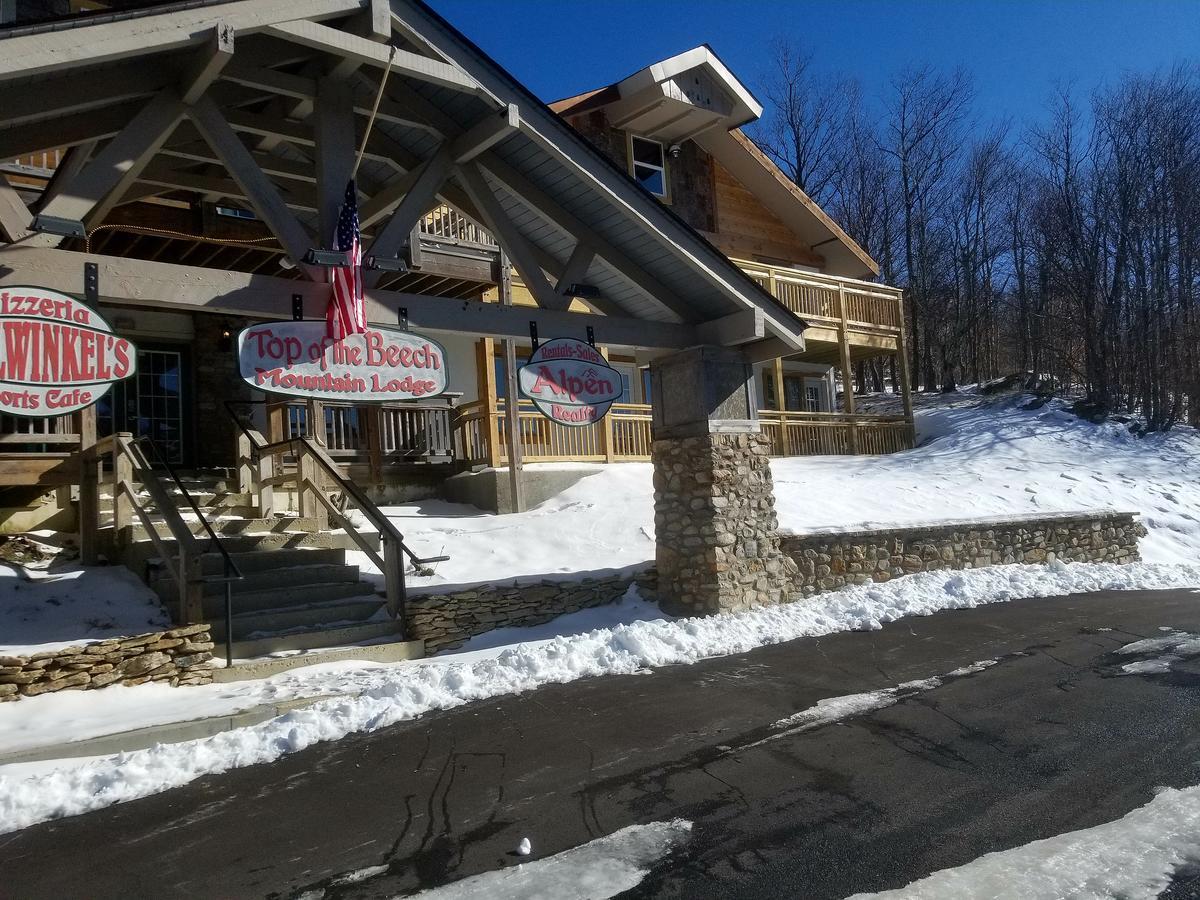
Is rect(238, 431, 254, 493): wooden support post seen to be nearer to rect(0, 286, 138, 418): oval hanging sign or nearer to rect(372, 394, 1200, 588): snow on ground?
rect(372, 394, 1200, 588): snow on ground

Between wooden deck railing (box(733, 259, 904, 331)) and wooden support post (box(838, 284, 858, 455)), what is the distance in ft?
0.08

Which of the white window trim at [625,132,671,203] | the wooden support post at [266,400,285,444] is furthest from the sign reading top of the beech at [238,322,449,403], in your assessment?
the white window trim at [625,132,671,203]

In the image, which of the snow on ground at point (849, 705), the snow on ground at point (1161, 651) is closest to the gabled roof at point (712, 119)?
the snow on ground at point (1161, 651)

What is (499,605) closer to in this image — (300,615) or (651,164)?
(300,615)

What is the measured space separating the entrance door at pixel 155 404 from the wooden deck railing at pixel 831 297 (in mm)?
11911

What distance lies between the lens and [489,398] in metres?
14.8

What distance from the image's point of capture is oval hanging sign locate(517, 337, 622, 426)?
27.6ft

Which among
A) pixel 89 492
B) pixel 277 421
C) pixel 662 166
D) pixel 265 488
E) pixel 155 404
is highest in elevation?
pixel 662 166

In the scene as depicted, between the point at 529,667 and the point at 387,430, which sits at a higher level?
the point at 387,430

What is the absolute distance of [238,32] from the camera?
6.68 metres

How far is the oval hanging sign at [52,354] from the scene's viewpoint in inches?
232

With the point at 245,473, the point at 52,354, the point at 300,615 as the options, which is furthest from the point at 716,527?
the point at 52,354

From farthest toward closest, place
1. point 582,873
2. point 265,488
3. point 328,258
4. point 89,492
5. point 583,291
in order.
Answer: point 265,488
point 89,492
point 583,291
point 328,258
point 582,873

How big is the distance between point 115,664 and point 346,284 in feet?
11.6
